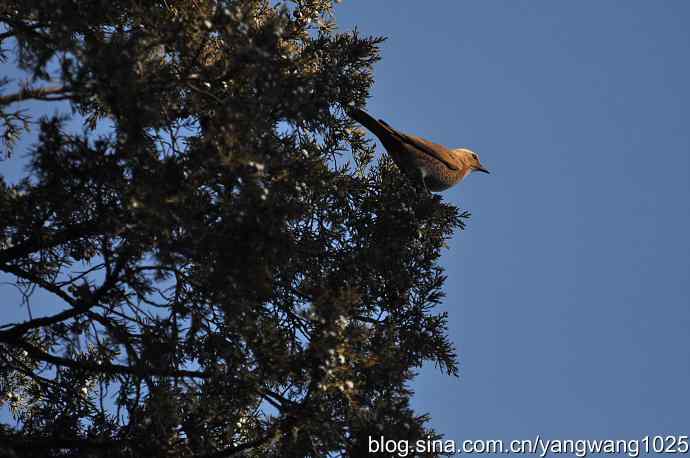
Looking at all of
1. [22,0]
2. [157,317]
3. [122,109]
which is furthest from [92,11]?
[157,317]

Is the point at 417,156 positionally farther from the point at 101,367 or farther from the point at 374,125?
the point at 101,367

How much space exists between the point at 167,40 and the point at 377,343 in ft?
8.18

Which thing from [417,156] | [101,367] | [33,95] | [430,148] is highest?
[430,148]

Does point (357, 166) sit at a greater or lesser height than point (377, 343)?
greater

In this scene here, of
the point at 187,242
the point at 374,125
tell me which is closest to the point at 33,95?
the point at 187,242

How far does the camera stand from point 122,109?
3842mm

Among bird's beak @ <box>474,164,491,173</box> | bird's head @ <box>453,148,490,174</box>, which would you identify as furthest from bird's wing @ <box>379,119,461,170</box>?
bird's beak @ <box>474,164,491,173</box>

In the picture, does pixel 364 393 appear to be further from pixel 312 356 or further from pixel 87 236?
pixel 87 236

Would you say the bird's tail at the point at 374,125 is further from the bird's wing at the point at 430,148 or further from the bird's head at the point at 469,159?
the bird's head at the point at 469,159

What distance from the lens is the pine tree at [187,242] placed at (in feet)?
12.9

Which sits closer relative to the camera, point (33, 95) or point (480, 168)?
point (33, 95)

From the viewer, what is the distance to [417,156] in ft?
24.3

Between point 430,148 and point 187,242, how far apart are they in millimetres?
4278

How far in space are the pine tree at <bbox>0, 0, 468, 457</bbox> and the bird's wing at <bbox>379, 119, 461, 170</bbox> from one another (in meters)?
1.72
